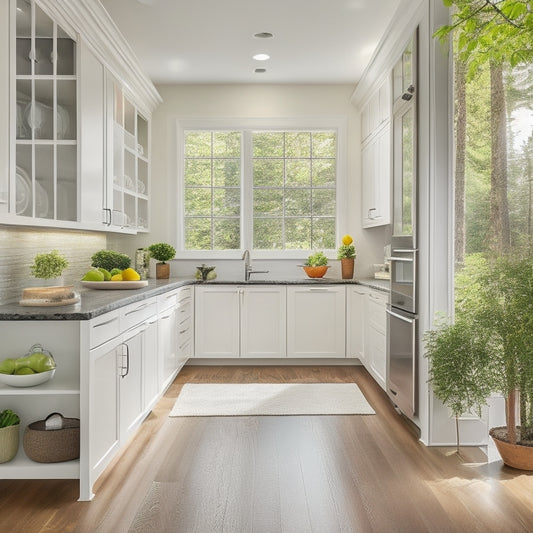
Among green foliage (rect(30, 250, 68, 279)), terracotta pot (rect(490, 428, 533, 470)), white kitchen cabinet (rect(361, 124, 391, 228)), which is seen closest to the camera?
terracotta pot (rect(490, 428, 533, 470))

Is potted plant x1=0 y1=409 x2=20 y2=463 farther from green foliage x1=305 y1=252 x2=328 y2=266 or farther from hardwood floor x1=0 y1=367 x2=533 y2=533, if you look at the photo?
green foliage x1=305 y1=252 x2=328 y2=266

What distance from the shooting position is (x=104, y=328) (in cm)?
274

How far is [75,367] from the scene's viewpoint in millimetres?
2637

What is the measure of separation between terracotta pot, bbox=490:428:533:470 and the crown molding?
3.27 metres

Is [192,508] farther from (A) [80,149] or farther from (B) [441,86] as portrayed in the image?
(B) [441,86]

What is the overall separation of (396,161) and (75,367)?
2.49 meters

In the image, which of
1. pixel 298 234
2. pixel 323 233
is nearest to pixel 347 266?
pixel 323 233

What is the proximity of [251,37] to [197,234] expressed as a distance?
2.18 metres

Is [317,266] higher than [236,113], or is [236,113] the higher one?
[236,113]

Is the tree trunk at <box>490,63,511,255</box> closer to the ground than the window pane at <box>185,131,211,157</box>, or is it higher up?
closer to the ground

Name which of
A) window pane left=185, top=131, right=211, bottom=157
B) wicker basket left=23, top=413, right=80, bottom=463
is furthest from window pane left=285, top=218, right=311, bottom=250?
wicker basket left=23, top=413, right=80, bottom=463

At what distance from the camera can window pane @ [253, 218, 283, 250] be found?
20.0 ft

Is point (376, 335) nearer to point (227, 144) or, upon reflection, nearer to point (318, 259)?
point (318, 259)

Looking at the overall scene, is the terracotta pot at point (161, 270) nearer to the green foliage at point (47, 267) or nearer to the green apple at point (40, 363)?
the green foliage at point (47, 267)
